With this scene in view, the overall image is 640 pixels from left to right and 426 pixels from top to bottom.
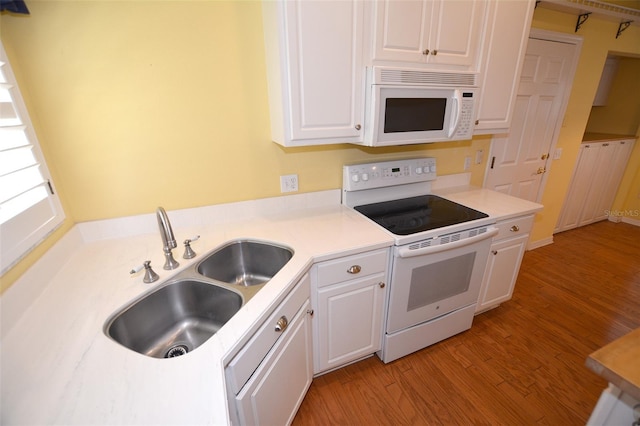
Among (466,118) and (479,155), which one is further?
(479,155)

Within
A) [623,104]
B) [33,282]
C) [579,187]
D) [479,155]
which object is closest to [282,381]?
[33,282]

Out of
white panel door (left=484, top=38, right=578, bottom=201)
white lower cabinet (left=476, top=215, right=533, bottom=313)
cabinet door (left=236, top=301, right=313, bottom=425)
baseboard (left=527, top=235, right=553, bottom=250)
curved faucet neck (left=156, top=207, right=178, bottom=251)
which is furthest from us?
baseboard (left=527, top=235, right=553, bottom=250)

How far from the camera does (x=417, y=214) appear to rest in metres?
1.72

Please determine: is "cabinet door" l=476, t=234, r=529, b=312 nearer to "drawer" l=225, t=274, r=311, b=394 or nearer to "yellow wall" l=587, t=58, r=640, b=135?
"drawer" l=225, t=274, r=311, b=394

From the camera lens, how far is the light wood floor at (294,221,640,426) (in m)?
1.44

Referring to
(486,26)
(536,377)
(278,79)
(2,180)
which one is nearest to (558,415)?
(536,377)

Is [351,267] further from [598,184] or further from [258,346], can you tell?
[598,184]

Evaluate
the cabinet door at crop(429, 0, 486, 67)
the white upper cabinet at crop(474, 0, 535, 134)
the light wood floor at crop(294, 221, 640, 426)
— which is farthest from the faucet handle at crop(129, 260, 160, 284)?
the white upper cabinet at crop(474, 0, 535, 134)

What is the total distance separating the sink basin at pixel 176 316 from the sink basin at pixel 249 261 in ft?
0.74

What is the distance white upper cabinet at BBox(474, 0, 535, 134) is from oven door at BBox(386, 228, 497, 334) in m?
0.76

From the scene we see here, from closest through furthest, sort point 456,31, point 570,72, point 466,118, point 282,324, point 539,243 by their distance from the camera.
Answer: point 282,324
point 456,31
point 466,118
point 570,72
point 539,243

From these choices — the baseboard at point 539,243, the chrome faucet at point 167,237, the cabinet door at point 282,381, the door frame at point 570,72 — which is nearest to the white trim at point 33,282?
the chrome faucet at point 167,237

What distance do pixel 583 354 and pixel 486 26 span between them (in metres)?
2.14

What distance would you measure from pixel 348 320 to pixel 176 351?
0.85m
